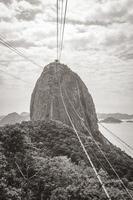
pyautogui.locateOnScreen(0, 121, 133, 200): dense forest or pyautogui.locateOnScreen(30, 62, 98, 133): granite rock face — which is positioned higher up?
pyautogui.locateOnScreen(30, 62, 98, 133): granite rock face

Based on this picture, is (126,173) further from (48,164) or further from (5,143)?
(5,143)

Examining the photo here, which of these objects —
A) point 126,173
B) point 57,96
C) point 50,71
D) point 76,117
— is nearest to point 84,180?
point 126,173

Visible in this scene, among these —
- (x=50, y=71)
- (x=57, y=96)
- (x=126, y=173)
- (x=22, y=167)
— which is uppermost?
(x=50, y=71)

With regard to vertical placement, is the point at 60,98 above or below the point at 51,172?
above

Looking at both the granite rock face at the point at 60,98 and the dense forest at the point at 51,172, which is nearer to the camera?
the dense forest at the point at 51,172

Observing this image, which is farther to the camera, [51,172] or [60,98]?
[60,98]
